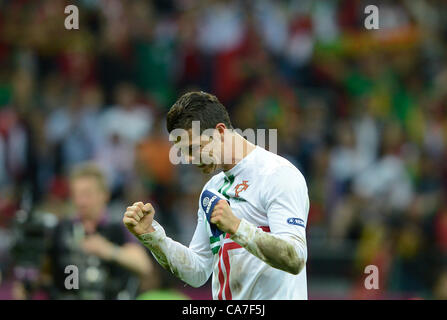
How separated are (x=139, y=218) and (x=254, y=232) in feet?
2.46

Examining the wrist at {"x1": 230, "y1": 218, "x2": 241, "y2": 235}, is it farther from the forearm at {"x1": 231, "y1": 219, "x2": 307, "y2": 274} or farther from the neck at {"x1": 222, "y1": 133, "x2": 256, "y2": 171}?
the neck at {"x1": 222, "y1": 133, "x2": 256, "y2": 171}

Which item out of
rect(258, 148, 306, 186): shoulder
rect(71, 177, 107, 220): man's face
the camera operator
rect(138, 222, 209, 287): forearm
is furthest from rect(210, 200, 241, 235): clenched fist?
rect(71, 177, 107, 220): man's face

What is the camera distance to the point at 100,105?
12.3 meters

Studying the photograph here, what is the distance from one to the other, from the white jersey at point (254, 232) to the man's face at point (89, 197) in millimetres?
2811

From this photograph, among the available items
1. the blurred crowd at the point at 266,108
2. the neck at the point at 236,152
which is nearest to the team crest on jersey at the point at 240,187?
the neck at the point at 236,152

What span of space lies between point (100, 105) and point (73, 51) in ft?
4.36

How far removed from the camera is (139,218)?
4793 mm

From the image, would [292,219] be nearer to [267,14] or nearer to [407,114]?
[407,114]

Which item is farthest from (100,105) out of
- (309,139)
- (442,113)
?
(442,113)

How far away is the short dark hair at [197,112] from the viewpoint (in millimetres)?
4684

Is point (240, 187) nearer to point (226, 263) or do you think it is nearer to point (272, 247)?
point (226, 263)

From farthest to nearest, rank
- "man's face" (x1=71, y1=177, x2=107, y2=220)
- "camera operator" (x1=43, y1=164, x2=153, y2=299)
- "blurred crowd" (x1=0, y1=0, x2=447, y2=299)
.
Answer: "blurred crowd" (x1=0, y1=0, x2=447, y2=299)
"man's face" (x1=71, y1=177, x2=107, y2=220)
"camera operator" (x1=43, y1=164, x2=153, y2=299)

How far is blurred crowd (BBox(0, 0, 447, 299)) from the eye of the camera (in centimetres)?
1100

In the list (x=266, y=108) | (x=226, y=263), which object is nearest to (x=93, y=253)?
(x=226, y=263)
